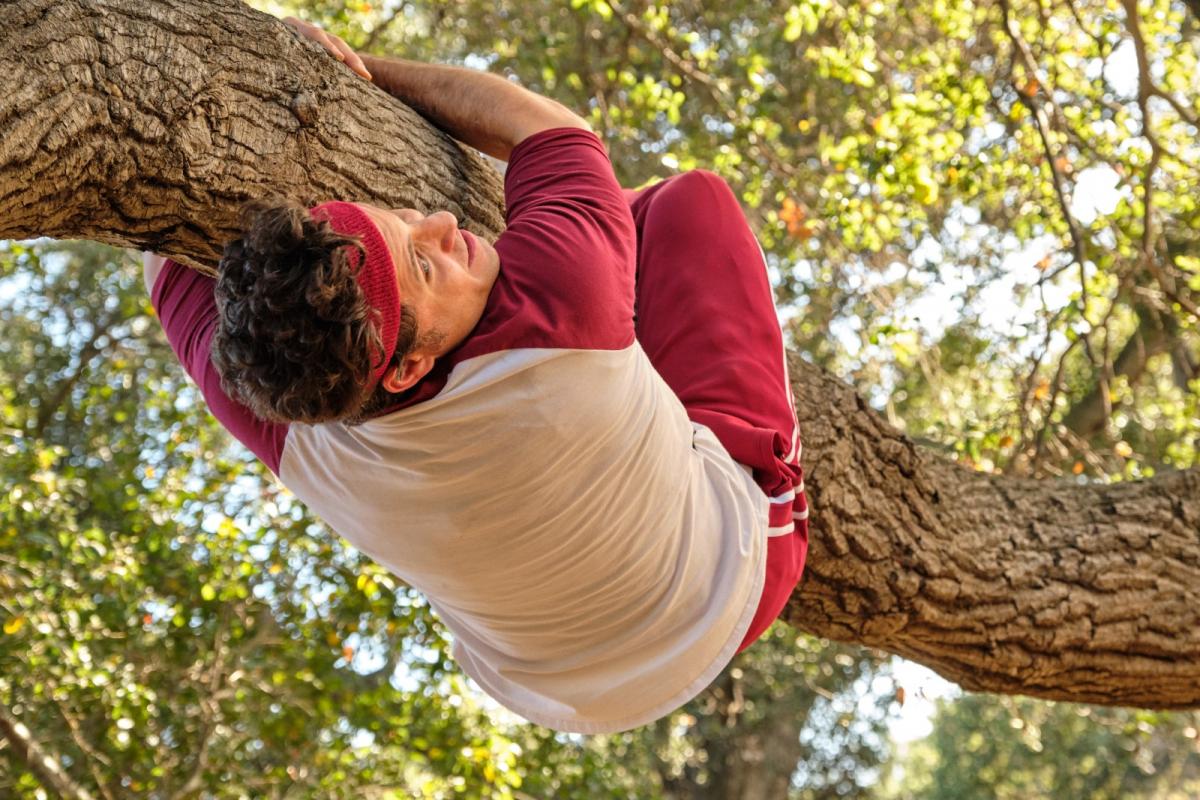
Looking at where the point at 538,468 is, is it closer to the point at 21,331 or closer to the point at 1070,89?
the point at 1070,89

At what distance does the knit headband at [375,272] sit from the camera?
1801 mm

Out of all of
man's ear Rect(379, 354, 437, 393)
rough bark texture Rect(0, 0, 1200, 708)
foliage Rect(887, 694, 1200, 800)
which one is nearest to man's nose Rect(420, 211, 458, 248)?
man's ear Rect(379, 354, 437, 393)

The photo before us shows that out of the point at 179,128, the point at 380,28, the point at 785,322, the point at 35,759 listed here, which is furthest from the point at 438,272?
the point at 785,322

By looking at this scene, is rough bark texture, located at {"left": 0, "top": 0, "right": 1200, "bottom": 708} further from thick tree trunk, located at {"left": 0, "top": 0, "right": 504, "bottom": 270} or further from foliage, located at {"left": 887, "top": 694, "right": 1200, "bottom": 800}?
foliage, located at {"left": 887, "top": 694, "right": 1200, "bottom": 800}

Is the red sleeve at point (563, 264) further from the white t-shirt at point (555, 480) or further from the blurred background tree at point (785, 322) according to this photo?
the blurred background tree at point (785, 322)

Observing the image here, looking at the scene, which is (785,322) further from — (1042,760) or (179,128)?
(1042,760)

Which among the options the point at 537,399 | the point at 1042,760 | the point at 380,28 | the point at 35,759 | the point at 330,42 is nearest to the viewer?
the point at 537,399

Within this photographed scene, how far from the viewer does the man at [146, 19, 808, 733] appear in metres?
1.83

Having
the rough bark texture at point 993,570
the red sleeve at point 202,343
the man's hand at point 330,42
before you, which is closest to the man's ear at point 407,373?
the red sleeve at point 202,343

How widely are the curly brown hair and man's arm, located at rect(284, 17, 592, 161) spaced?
0.62 metres

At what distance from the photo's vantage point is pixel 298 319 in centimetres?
177

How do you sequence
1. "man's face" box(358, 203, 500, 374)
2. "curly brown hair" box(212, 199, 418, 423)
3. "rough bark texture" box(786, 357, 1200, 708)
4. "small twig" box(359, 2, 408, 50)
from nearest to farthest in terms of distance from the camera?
"curly brown hair" box(212, 199, 418, 423) → "man's face" box(358, 203, 500, 374) → "rough bark texture" box(786, 357, 1200, 708) → "small twig" box(359, 2, 408, 50)

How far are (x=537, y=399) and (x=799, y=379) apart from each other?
1391mm

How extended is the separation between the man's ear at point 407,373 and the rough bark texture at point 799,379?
1.69 feet
